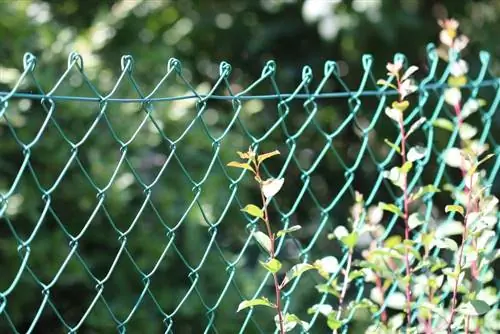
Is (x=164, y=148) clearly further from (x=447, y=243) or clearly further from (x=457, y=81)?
(x=447, y=243)

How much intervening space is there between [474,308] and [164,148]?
1.42 m

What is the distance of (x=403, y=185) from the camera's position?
78.6 inches

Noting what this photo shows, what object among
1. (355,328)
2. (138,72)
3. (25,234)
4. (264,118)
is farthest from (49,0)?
(355,328)

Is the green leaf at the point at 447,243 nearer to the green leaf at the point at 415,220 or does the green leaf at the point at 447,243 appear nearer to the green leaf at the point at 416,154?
the green leaf at the point at 415,220

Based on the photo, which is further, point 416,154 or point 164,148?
point 164,148

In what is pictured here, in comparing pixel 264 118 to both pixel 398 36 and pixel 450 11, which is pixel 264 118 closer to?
pixel 398 36

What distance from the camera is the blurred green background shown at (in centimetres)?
274

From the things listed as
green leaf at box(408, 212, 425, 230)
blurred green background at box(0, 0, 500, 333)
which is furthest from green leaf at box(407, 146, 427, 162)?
blurred green background at box(0, 0, 500, 333)

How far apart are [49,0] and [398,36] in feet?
4.52

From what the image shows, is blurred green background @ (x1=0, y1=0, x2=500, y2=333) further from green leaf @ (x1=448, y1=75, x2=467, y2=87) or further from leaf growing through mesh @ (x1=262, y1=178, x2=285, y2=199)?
green leaf @ (x1=448, y1=75, x2=467, y2=87)

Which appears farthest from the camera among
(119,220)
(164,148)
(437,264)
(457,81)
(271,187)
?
(164,148)

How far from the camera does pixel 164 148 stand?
120 inches

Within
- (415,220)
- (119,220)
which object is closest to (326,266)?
(415,220)

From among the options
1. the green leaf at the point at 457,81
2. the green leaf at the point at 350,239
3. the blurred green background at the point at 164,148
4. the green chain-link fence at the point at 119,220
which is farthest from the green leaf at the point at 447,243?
the green chain-link fence at the point at 119,220
